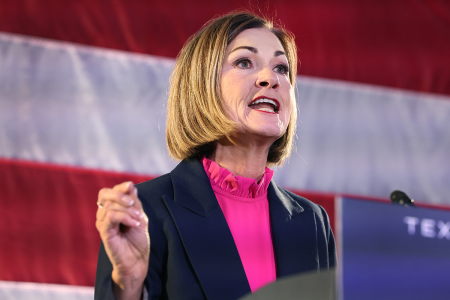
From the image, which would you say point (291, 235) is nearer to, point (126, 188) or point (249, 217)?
point (249, 217)

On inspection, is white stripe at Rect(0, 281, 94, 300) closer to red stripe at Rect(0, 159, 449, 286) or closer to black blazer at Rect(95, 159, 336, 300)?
red stripe at Rect(0, 159, 449, 286)

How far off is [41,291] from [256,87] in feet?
3.66

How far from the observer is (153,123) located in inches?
72.7

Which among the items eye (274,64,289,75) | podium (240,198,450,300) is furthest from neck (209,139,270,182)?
podium (240,198,450,300)

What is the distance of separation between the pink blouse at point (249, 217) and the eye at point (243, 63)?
25 centimetres

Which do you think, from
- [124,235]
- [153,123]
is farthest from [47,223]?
[124,235]

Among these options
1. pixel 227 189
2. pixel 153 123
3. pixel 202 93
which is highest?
pixel 202 93

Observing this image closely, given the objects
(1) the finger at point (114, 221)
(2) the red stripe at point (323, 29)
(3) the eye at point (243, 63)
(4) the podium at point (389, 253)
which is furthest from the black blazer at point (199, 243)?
(2) the red stripe at point (323, 29)

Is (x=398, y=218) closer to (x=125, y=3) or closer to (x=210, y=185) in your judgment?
(x=210, y=185)

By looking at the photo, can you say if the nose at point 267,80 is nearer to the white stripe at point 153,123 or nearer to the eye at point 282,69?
the eye at point 282,69

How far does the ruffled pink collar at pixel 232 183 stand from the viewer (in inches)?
43.8

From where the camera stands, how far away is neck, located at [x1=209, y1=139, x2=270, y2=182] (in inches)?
45.6

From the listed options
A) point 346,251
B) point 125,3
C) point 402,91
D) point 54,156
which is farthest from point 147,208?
point 402,91

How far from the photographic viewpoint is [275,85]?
1139 millimetres
